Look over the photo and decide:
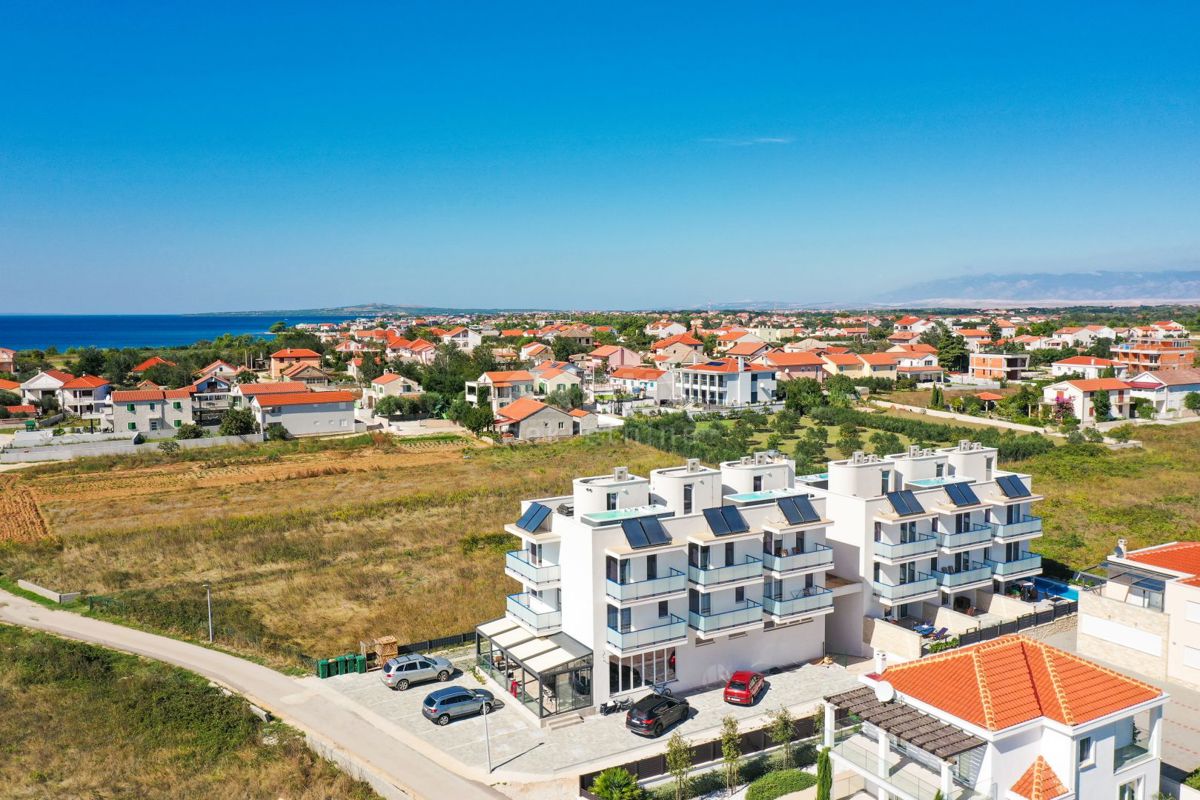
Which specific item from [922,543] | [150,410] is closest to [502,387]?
[150,410]

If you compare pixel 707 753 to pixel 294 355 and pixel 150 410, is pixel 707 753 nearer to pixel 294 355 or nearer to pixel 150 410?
pixel 150 410

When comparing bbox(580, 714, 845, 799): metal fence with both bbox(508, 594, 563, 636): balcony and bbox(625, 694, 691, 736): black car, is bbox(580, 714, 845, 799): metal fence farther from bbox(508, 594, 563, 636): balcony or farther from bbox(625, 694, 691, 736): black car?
bbox(508, 594, 563, 636): balcony

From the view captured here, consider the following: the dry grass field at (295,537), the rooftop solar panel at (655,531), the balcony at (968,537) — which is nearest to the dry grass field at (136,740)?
the dry grass field at (295,537)

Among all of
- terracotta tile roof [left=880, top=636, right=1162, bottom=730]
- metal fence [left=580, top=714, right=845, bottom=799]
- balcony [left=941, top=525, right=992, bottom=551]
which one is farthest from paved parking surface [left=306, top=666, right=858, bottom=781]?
terracotta tile roof [left=880, top=636, right=1162, bottom=730]

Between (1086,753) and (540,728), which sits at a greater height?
(1086,753)

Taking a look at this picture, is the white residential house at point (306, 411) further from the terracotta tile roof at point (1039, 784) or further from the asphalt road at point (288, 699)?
the terracotta tile roof at point (1039, 784)

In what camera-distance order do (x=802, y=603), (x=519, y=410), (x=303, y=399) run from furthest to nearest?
(x=519, y=410) < (x=303, y=399) < (x=802, y=603)

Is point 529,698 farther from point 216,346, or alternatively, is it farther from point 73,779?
point 216,346

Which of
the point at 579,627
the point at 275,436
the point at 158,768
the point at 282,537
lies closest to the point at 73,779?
the point at 158,768
